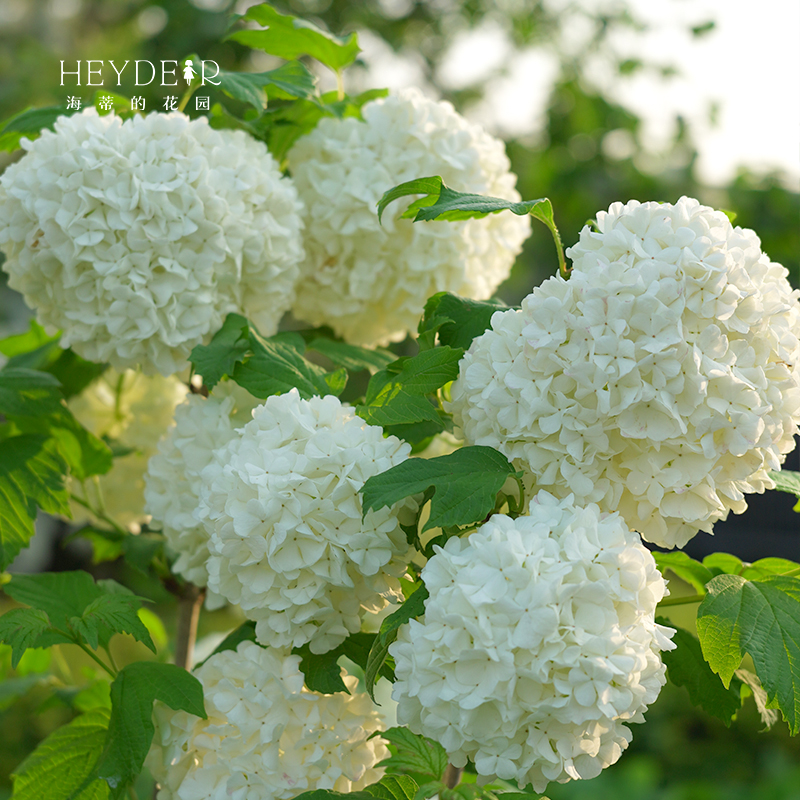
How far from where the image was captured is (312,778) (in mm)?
784

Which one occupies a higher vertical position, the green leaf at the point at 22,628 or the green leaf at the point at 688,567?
the green leaf at the point at 688,567

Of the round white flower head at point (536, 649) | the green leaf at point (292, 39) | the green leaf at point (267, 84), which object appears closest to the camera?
the round white flower head at point (536, 649)

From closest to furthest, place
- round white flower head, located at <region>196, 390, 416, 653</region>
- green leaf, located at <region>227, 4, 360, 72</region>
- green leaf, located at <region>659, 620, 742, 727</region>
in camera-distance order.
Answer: round white flower head, located at <region>196, 390, 416, 653</region>, green leaf, located at <region>659, 620, 742, 727</region>, green leaf, located at <region>227, 4, 360, 72</region>

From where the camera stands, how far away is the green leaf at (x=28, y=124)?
1.01 m

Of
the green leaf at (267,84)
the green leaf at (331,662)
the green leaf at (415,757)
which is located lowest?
the green leaf at (331,662)

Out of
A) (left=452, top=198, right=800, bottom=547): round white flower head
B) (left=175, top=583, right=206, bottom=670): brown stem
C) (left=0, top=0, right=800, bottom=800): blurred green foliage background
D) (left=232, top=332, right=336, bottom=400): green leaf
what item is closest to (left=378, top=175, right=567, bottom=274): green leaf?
(left=452, top=198, right=800, bottom=547): round white flower head

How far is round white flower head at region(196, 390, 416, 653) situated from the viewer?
0.70m

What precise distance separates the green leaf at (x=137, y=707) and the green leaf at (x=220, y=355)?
297mm

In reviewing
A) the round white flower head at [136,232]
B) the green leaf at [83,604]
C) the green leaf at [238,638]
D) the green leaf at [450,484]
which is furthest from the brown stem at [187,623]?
the green leaf at [450,484]

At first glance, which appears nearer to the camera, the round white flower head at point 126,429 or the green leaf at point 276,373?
the green leaf at point 276,373

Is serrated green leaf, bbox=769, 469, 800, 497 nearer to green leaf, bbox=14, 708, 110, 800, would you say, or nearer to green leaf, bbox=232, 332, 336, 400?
green leaf, bbox=232, 332, 336, 400

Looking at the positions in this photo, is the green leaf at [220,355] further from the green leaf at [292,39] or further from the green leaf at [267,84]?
the green leaf at [292,39]

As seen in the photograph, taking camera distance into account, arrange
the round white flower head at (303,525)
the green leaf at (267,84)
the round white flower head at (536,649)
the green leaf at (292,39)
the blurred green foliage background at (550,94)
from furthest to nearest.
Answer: the blurred green foliage background at (550,94)
the green leaf at (292,39)
the green leaf at (267,84)
the round white flower head at (303,525)
the round white flower head at (536,649)

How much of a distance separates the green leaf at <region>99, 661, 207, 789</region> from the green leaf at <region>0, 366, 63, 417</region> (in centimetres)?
37
